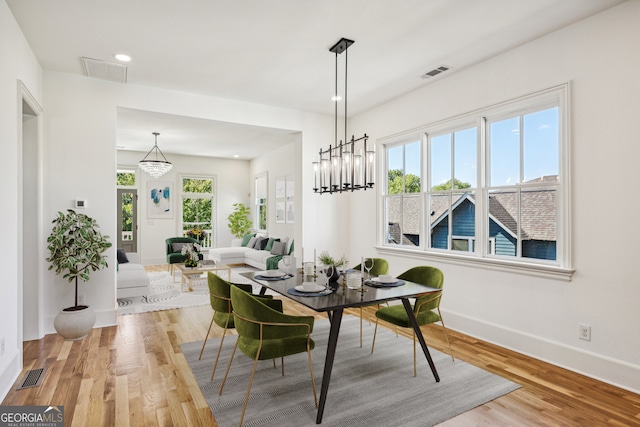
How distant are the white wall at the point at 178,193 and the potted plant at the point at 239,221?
206mm

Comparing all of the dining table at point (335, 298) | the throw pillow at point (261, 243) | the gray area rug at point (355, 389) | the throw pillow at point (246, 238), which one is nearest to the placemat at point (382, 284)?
the dining table at point (335, 298)

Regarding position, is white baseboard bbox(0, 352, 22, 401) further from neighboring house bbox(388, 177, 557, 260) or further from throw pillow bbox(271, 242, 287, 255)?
throw pillow bbox(271, 242, 287, 255)

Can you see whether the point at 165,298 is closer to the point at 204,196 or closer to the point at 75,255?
the point at 75,255

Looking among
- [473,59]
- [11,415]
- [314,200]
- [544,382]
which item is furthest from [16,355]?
[473,59]

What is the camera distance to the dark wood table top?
2345mm

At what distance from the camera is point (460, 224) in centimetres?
406

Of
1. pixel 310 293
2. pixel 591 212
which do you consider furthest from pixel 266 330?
pixel 591 212

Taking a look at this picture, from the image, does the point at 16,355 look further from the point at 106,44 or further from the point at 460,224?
the point at 460,224

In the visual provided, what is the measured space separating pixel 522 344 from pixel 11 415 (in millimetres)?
4009

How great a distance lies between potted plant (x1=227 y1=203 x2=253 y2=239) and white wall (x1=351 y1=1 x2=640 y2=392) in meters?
7.47

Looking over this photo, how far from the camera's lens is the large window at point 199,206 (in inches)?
382

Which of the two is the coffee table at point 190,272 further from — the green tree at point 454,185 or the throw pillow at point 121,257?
the green tree at point 454,185

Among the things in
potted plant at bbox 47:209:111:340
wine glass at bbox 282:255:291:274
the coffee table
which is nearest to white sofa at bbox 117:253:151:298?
the coffee table

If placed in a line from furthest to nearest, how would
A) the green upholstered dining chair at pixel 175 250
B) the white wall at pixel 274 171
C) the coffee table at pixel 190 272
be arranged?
1. the white wall at pixel 274 171
2. the green upholstered dining chair at pixel 175 250
3. the coffee table at pixel 190 272
